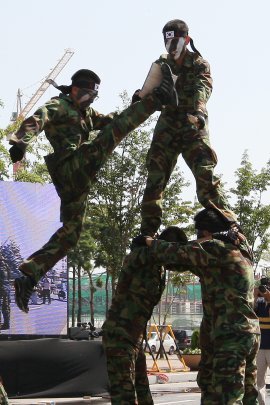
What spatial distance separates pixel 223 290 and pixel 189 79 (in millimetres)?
1574

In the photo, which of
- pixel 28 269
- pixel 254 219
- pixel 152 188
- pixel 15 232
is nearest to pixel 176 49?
pixel 152 188

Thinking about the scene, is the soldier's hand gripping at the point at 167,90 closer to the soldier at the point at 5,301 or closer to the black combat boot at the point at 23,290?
the black combat boot at the point at 23,290

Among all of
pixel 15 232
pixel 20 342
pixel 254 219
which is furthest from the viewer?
pixel 254 219

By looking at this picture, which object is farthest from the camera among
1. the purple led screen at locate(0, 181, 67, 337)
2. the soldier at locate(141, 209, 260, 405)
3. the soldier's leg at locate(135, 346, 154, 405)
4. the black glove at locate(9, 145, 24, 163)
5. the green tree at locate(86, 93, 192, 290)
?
the green tree at locate(86, 93, 192, 290)

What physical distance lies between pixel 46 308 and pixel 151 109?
37.0ft

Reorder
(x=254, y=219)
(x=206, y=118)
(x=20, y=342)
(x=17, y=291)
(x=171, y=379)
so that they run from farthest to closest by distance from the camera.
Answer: (x=254, y=219), (x=171, y=379), (x=20, y=342), (x=206, y=118), (x=17, y=291)

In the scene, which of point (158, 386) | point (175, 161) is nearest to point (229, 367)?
point (175, 161)

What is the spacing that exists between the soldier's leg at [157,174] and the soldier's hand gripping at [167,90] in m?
0.59

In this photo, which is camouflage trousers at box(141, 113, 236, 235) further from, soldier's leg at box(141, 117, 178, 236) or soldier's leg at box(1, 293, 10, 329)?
soldier's leg at box(1, 293, 10, 329)

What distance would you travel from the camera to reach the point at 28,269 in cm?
661

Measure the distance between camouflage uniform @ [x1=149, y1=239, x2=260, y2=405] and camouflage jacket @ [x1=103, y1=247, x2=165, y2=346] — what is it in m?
0.16

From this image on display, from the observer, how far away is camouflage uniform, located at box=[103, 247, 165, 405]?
6465mm

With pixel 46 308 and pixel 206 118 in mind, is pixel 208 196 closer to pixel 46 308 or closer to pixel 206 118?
pixel 206 118

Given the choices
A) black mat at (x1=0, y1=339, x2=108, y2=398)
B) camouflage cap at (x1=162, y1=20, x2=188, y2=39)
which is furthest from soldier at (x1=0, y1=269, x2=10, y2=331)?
camouflage cap at (x1=162, y1=20, x2=188, y2=39)
